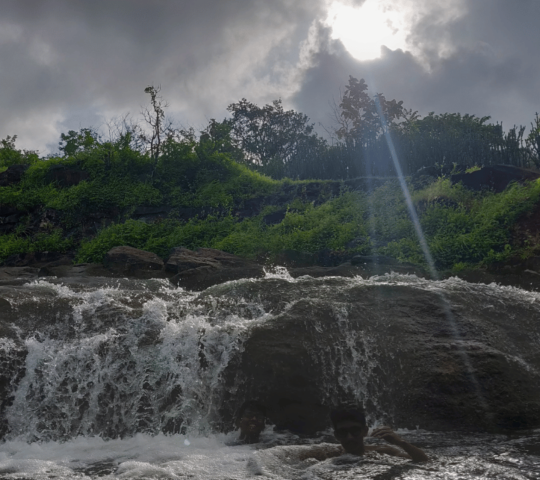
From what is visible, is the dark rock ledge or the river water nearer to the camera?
the river water

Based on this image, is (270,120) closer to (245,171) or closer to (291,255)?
(245,171)

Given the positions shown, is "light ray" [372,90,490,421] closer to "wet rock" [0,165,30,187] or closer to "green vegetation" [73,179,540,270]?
"green vegetation" [73,179,540,270]

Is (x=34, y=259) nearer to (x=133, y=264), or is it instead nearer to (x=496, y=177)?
(x=133, y=264)

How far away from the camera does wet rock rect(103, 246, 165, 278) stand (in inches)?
408

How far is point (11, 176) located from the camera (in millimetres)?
17312

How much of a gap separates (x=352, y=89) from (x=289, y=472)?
86.4 feet

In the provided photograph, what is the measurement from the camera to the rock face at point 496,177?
42.5 ft

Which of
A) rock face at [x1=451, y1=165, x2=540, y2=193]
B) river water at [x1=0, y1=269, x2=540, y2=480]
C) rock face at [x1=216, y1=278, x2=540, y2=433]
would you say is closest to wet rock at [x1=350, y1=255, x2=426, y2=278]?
river water at [x1=0, y1=269, x2=540, y2=480]

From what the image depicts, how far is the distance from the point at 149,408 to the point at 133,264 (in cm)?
595

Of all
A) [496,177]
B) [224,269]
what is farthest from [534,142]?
[224,269]

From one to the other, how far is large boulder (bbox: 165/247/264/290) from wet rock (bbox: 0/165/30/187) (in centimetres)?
922

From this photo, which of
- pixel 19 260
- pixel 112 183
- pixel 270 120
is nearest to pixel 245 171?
pixel 112 183

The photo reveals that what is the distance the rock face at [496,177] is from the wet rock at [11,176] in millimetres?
14020

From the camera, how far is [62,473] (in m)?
3.74
